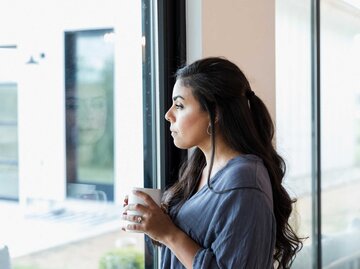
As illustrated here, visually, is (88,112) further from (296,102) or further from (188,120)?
(296,102)

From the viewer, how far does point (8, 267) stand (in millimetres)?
1517

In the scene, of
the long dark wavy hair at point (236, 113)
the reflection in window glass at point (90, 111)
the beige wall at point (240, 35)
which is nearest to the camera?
the long dark wavy hair at point (236, 113)

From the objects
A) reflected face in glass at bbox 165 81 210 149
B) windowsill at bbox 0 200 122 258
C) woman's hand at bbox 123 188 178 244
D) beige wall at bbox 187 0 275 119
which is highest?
beige wall at bbox 187 0 275 119

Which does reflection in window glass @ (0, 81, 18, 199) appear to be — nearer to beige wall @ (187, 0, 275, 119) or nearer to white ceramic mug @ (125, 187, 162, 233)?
white ceramic mug @ (125, 187, 162, 233)

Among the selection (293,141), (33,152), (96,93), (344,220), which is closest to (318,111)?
(293,141)

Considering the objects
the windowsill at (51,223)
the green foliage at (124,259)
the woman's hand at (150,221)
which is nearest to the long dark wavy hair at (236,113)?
the woman's hand at (150,221)

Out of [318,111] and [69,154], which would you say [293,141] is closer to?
[318,111]

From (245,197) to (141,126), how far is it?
73 centimetres

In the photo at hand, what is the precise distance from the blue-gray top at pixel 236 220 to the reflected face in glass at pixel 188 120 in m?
0.10

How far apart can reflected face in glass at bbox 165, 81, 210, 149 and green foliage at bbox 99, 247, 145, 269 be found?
0.69m

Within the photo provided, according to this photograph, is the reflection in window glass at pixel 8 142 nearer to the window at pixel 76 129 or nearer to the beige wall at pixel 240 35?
the window at pixel 76 129

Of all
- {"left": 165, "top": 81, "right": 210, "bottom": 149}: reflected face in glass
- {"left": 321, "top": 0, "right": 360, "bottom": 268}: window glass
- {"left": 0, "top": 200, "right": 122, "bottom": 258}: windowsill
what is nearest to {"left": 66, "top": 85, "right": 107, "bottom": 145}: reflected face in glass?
{"left": 0, "top": 200, "right": 122, "bottom": 258}: windowsill

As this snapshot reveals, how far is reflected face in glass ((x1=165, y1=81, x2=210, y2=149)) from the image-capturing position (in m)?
1.36

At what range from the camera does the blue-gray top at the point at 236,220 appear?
1238 mm
